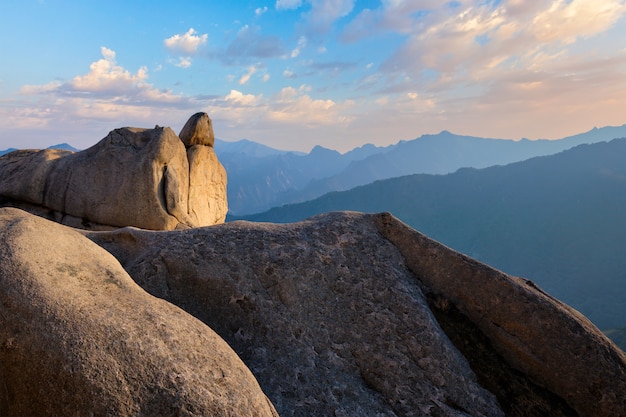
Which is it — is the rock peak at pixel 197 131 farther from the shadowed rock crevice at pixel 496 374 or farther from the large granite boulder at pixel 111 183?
the shadowed rock crevice at pixel 496 374

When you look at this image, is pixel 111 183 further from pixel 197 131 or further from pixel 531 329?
pixel 531 329

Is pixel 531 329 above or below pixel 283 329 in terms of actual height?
below

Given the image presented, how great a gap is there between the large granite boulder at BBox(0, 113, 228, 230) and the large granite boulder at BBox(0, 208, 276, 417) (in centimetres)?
1705

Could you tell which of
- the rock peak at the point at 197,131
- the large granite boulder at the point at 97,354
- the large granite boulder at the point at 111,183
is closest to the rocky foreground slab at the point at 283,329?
the large granite boulder at the point at 97,354

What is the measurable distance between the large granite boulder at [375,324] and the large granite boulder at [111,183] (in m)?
14.0

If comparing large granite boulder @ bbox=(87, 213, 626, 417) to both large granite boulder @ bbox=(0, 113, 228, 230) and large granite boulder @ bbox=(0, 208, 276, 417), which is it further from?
large granite boulder @ bbox=(0, 113, 228, 230)

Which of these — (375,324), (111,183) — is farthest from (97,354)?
(111,183)

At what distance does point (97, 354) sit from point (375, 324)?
14.5ft

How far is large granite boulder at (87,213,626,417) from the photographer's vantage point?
6793 mm

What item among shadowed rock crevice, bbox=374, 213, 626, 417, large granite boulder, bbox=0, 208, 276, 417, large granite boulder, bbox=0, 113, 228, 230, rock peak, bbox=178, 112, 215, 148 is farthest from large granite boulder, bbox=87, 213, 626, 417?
rock peak, bbox=178, 112, 215, 148

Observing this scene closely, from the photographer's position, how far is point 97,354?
469 centimetres

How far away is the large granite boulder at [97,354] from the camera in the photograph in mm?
4566

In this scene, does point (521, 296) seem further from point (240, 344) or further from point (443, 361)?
point (240, 344)

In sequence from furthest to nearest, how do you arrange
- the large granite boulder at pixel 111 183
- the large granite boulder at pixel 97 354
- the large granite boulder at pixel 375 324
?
the large granite boulder at pixel 111 183, the large granite boulder at pixel 375 324, the large granite boulder at pixel 97 354
